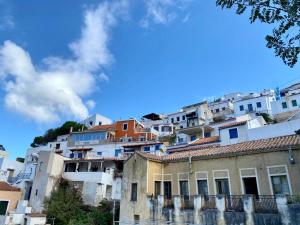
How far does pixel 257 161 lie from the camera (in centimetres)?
1611

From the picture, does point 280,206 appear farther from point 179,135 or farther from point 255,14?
point 179,135

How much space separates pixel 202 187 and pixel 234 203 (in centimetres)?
354

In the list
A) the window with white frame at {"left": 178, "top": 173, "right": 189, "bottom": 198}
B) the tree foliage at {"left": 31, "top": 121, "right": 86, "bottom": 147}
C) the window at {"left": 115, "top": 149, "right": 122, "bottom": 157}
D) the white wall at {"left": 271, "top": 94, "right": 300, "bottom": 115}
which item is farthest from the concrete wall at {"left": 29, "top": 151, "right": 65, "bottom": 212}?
the white wall at {"left": 271, "top": 94, "right": 300, "bottom": 115}

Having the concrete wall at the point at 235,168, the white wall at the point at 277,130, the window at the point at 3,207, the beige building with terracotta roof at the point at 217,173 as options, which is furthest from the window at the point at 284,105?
the window at the point at 3,207

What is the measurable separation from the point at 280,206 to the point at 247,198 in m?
1.84

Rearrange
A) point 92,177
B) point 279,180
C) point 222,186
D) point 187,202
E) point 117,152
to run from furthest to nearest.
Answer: point 117,152
point 92,177
point 222,186
point 187,202
point 279,180

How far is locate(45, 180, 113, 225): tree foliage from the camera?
23.1m

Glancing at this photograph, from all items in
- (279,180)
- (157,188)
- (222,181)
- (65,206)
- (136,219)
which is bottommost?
(136,219)

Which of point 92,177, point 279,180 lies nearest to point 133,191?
point 92,177

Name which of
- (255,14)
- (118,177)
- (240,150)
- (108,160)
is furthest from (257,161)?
(108,160)

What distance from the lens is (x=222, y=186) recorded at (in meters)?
17.4

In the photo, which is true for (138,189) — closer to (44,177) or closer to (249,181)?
(249,181)

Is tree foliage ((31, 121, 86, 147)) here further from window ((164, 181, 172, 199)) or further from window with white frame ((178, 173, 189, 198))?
window with white frame ((178, 173, 189, 198))

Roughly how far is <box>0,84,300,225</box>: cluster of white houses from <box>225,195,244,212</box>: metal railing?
1.41 metres
